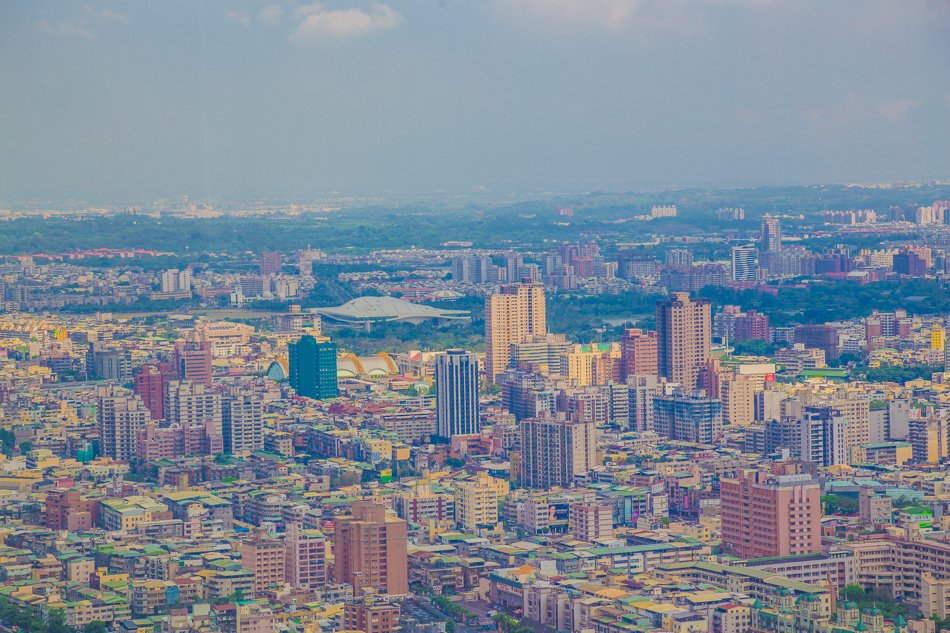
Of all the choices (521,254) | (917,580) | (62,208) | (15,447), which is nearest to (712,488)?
(917,580)

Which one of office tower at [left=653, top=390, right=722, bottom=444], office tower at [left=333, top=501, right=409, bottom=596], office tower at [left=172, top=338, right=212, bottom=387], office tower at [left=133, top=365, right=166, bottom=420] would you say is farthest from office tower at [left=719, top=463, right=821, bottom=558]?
office tower at [left=172, top=338, right=212, bottom=387]

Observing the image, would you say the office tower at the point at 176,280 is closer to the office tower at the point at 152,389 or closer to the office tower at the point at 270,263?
the office tower at the point at 270,263

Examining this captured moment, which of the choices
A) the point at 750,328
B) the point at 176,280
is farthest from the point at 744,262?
the point at 750,328

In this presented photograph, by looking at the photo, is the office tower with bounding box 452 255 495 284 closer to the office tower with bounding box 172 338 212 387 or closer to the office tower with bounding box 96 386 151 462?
the office tower with bounding box 172 338 212 387

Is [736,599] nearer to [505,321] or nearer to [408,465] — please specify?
[408,465]

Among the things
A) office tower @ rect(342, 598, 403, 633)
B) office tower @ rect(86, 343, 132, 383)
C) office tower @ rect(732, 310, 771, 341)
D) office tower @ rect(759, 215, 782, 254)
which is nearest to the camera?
office tower @ rect(342, 598, 403, 633)
